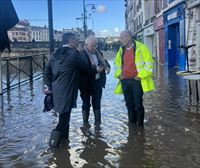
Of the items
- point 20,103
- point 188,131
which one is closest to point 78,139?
point 188,131

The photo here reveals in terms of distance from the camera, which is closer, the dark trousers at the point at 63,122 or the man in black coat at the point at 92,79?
the dark trousers at the point at 63,122

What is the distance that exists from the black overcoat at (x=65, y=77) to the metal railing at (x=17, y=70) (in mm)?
8074

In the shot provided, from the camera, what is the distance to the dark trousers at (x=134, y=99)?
7660 millimetres

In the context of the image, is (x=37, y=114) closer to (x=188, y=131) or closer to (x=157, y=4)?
(x=188, y=131)

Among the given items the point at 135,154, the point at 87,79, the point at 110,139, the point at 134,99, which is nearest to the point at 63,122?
the point at 110,139

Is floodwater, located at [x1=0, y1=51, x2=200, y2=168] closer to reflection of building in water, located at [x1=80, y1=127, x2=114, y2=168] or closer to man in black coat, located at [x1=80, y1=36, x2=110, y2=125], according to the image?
reflection of building in water, located at [x1=80, y1=127, x2=114, y2=168]

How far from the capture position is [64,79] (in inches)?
255

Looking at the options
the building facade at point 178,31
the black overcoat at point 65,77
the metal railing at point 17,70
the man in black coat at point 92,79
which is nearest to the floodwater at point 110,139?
the man in black coat at point 92,79

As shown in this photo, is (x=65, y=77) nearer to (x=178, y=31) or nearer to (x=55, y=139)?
(x=55, y=139)

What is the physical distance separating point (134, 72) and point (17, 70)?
9.81 meters

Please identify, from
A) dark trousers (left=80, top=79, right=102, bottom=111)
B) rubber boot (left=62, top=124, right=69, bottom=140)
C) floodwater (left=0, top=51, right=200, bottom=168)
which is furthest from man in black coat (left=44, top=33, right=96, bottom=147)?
dark trousers (left=80, top=79, right=102, bottom=111)

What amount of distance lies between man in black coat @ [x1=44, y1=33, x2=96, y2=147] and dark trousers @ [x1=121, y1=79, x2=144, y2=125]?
1246 millimetres

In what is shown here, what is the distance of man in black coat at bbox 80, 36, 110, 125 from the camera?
7898 mm

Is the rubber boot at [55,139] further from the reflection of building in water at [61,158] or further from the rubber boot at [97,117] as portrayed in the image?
the rubber boot at [97,117]
